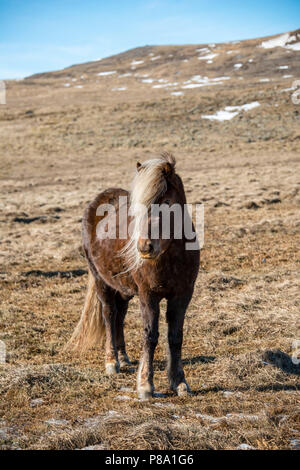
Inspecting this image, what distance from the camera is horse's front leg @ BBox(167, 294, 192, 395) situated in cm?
445

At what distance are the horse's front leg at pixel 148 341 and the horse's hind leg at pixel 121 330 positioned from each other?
1135 mm

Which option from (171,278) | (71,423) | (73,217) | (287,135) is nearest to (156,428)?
(71,423)

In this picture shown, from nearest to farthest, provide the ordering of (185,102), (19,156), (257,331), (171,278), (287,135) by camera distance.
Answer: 1. (171,278)
2. (257,331)
3. (287,135)
4. (19,156)
5. (185,102)

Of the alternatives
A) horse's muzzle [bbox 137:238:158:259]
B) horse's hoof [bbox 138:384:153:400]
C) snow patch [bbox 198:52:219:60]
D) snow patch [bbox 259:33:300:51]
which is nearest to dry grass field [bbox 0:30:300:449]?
horse's hoof [bbox 138:384:153:400]

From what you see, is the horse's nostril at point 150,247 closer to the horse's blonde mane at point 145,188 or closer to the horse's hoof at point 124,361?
the horse's blonde mane at point 145,188

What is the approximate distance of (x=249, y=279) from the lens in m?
8.62

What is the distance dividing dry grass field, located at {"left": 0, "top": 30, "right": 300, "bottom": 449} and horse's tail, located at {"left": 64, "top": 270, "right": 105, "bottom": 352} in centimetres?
17

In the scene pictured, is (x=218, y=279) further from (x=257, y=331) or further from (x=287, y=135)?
(x=287, y=135)

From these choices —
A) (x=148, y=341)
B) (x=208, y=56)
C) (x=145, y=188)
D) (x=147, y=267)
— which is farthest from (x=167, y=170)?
(x=208, y=56)

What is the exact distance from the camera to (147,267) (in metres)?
4.28

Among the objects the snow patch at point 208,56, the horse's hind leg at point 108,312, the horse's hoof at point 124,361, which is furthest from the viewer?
the snow patch at point 208,56

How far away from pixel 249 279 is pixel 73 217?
9759mm

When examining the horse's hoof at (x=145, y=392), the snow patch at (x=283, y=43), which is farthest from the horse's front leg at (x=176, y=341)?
the snow patch at (x=283, y=43)

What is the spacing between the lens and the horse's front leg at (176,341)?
4.45m
